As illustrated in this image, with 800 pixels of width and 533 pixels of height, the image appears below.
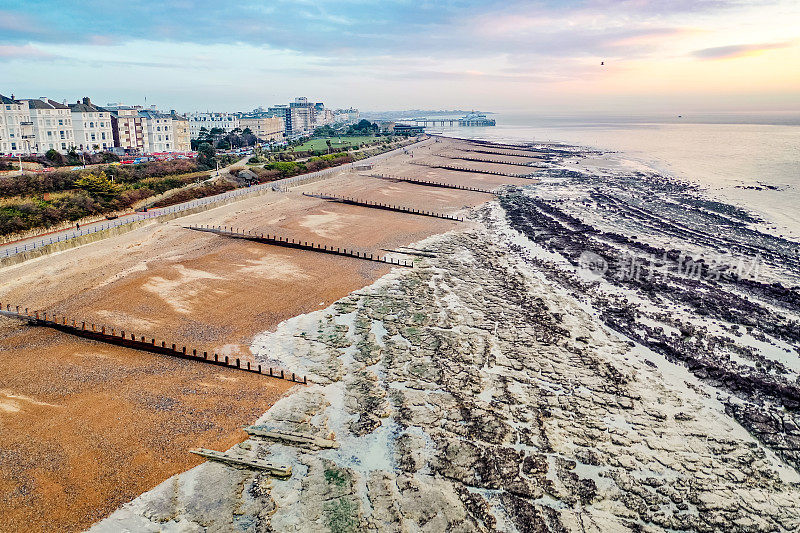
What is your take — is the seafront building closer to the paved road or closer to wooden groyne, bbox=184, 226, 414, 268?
the paved road

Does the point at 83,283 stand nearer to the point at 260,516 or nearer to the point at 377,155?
the point at 260,516

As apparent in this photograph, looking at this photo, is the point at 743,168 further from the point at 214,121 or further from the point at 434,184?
the point at 214,121

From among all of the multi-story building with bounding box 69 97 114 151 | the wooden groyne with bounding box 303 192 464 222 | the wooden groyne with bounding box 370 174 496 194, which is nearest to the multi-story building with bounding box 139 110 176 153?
the multi-story building with bounding box 69 97 114 151

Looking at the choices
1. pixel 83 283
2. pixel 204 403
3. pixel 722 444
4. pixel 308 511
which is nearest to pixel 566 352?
pixel 722 444

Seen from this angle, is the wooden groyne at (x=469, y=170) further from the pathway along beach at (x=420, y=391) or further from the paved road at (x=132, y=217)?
the pathway along beach at (x=420, y=391)

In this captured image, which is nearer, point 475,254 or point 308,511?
point 308,511

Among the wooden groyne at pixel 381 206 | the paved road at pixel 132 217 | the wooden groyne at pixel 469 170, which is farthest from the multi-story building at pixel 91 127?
the wooden groyne at pixel 469 170
